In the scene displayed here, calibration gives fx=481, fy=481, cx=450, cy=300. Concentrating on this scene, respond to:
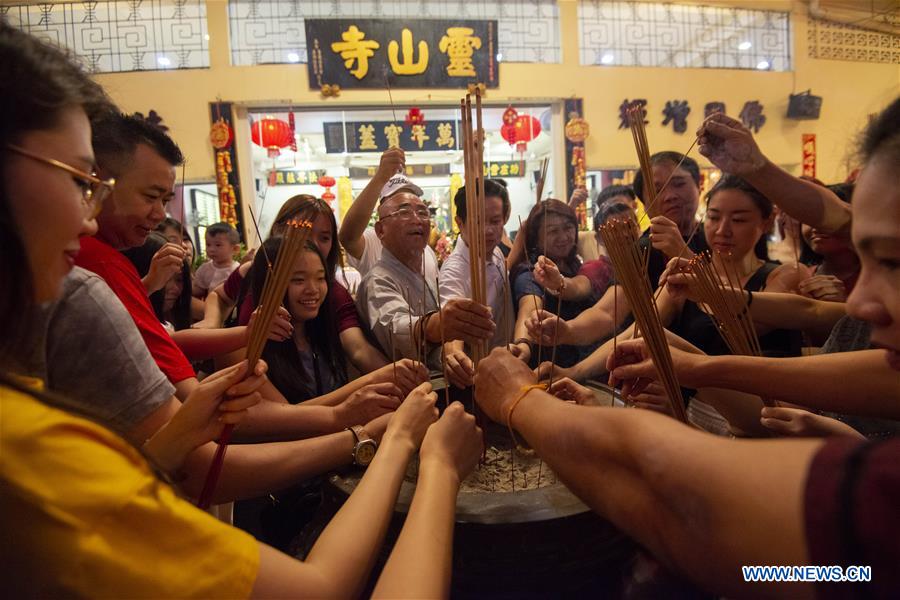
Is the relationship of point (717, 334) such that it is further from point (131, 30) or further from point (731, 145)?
point (131, 30)

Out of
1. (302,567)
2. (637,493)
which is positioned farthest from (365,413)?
(637,493)

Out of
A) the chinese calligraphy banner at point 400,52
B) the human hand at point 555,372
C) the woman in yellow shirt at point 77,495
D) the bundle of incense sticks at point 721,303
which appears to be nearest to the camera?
the woman in yellow shirt at point 77,495

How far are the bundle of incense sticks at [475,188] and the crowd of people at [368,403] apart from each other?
11 cm

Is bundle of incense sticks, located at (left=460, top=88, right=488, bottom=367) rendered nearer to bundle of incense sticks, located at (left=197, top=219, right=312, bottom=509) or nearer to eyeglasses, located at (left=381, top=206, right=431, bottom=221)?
bundle of incense sticks, located at (left=197, top=219, right=312, bottom=509)

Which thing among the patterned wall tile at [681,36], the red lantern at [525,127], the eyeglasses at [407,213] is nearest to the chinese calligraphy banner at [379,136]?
the red lantern at [525,127]

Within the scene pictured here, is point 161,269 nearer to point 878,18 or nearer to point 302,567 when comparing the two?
point 302,567

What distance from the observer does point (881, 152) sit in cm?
65

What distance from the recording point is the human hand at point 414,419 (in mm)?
951

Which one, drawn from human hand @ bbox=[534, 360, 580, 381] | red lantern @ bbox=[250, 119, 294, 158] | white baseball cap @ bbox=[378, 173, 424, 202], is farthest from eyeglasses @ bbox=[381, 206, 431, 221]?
red lantern @ bbox=[250, 119, 294, 158]

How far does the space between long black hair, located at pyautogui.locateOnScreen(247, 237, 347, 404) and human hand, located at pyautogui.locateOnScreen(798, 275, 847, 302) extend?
1641 mm

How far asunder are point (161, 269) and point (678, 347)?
5.73 ft

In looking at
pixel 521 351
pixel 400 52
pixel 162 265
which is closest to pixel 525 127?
pixel 400 52

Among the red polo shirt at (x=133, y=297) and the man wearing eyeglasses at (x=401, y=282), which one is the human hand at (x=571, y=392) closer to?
the man wearing eyeglasses at (x=401, y=282)

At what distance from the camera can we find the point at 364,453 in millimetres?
1103
